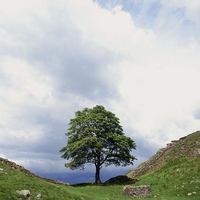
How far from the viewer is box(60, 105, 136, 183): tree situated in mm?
45750

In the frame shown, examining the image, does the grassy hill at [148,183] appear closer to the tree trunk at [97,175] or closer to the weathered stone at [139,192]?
the weathered stone at [139,192]

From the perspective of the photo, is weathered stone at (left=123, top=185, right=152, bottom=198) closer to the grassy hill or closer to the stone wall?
the grassy hill

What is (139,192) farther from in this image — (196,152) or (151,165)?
(151,165)

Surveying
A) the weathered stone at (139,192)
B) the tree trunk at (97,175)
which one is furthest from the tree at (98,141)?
the weathered stone at (139,192)

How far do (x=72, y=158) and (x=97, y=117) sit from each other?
11582mm

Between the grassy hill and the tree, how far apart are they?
22.6ft

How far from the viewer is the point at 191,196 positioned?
27.6 m

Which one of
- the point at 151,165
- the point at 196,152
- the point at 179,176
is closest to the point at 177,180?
the point at 179,176

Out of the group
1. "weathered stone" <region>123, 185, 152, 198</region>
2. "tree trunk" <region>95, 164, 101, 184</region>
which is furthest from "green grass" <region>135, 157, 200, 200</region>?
"tree trunk" <region>95, 164, 101, 184</region>

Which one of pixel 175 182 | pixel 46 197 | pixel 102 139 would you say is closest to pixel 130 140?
pixel 102 139

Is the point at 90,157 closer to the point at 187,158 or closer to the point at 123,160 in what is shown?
the point at 123,160

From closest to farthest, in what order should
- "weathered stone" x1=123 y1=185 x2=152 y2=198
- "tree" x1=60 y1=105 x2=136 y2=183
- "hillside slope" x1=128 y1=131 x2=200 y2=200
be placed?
"weathered stone" x1=123 y1=185 x2=152 y2=198, "hillside slope" x1=128 y1=131 x2=200 y2=200, "tree" x1=60 y1=105 x2=136 y2=183

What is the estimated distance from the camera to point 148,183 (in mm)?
40469

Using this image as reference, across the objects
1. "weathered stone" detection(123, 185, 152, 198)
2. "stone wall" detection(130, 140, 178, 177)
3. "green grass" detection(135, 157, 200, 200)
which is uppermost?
"stone wall" detection(130, 140, 178, 177)
